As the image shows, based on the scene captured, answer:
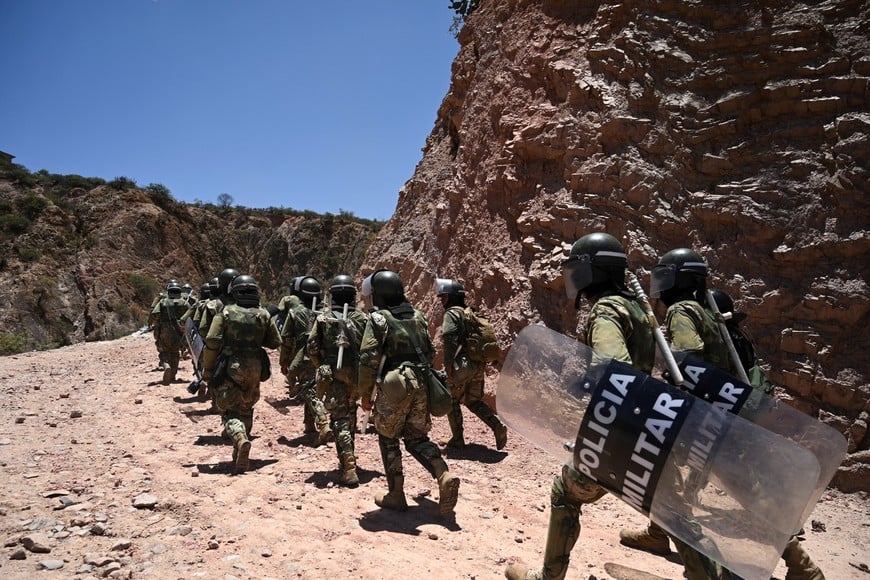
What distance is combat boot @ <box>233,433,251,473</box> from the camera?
588 cm

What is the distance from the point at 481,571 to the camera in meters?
3.85

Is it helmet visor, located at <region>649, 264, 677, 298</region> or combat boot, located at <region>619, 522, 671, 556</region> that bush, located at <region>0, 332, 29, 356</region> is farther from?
helmet visor, located at <region>649, 264, 677, 298</region>

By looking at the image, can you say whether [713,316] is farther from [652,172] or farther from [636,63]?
[636,63]

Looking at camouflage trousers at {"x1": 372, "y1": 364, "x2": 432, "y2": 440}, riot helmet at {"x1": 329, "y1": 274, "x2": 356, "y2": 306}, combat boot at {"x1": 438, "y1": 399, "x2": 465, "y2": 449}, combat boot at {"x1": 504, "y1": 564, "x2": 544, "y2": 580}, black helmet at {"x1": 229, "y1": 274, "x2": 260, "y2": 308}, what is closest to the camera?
combat boot at {"x1": 504, "y1": 564, "x2": 544, "y2": 580}

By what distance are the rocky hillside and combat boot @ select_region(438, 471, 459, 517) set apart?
21.2 metres

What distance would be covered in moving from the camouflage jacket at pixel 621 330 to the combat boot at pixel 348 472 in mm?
3583

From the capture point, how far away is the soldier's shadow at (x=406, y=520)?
4543 millimetres

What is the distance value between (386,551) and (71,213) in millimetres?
36232

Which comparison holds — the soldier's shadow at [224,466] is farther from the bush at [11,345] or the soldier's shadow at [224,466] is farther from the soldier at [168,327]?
the bush at [11,345]

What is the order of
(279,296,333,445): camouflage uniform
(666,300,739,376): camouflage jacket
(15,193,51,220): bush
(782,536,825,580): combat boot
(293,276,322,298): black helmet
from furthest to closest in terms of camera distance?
(15,193,51,220): bush, (293,276,322,298): black helmet, (279,296,333,445): camouflage uniform, (666,300,739,376): camouflage jacket, (782,536,825,580): combat boot

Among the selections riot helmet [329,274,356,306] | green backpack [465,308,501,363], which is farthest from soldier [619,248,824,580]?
riot helmet [329,274,356,306]

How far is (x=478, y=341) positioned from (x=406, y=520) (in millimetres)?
2821

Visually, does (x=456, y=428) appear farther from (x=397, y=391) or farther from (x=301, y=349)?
(x=301, y=349)

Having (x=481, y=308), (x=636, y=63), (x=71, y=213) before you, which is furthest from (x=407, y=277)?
(x=71, y=213)
